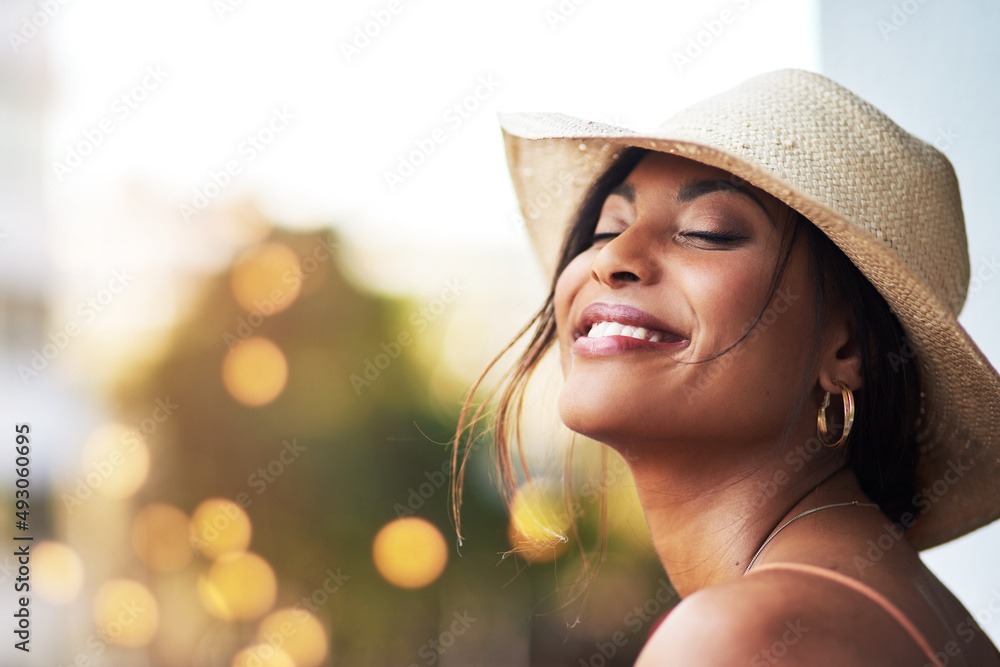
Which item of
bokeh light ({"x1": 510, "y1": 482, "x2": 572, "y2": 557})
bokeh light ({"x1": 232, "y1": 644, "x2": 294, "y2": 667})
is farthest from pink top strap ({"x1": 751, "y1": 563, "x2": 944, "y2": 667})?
bokeh light ({"x1": 232, "y1": 644, "x2": 294, "y2": 667})

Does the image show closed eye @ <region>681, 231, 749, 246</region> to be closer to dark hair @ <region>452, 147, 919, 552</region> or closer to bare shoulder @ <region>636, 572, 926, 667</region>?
dark hair @ <region>452, 147, 919, 552</region>

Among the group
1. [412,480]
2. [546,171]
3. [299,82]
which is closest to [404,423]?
[412,480]

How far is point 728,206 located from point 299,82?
8.85m

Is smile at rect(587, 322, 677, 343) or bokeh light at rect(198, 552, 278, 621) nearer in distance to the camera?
smile at rect(587, 322, 677, 343)

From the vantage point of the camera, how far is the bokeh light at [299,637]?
10492 mm

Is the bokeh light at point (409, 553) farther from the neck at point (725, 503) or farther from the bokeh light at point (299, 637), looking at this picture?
the neck at point (725, 503)

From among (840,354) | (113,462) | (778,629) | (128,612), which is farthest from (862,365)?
(128,612)

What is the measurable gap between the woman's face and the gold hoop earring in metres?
0.06

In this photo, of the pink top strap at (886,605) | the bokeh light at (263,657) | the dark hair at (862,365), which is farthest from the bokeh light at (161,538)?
the pink top strap at (886,605)

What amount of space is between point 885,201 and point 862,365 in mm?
299

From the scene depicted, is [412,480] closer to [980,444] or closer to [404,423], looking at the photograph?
[404,423]

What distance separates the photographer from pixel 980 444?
4.80 ft

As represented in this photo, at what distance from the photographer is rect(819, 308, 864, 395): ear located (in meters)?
1.29

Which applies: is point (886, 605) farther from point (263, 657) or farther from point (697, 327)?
point (263, 657)
